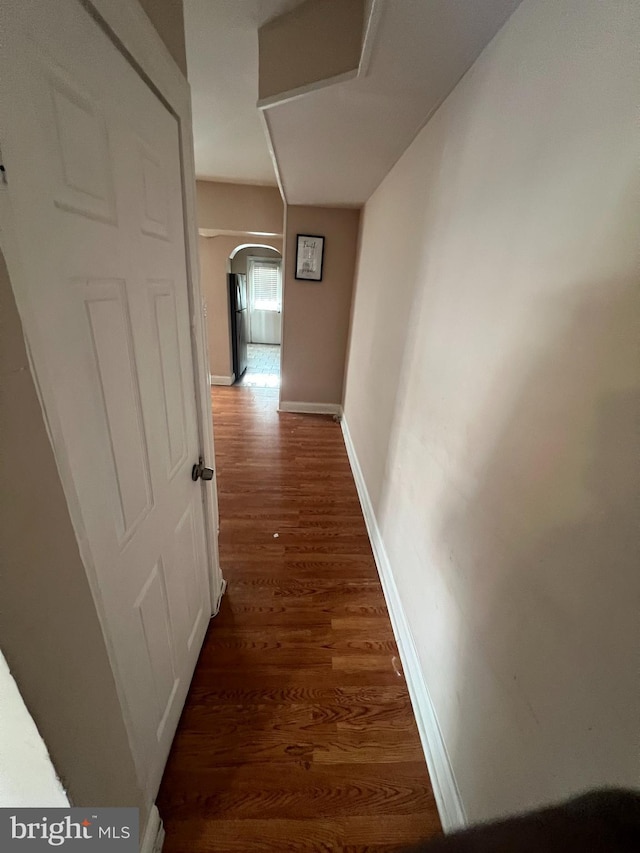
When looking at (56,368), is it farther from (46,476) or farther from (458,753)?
(458,753)

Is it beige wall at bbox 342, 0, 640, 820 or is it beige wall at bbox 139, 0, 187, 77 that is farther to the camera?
beige wall at bbox 139, 0, 187, 77

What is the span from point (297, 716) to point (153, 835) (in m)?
0.53

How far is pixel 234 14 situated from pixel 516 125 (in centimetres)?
127

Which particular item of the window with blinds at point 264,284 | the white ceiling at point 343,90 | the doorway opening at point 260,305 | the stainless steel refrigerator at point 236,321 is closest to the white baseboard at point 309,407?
the stainless steel refrigerator at point 236,321

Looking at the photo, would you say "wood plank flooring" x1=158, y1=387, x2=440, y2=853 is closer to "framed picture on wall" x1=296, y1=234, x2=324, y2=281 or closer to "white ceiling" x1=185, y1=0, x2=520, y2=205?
"white ceiling" x1=185, y1=0, x2=520, y2=205

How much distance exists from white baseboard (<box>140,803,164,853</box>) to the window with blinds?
765cm

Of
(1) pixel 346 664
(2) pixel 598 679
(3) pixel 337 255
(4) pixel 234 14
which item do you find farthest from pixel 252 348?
(2) pixel 598 679

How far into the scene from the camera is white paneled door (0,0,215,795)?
49cm

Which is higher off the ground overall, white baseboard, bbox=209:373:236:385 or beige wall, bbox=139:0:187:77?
beige wall, bbox=139:0:187:77

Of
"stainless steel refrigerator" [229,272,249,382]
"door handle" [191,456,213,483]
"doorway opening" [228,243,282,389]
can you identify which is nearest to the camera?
"door handle" [191,456,213,483]

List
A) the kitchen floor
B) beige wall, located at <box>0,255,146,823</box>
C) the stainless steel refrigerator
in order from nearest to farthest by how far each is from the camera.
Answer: beige wall, located at <box>0,255,146,823</box>
the stainless steel refrigerator
the kitchen floor

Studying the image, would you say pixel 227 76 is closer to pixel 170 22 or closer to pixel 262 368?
pixel 170 22

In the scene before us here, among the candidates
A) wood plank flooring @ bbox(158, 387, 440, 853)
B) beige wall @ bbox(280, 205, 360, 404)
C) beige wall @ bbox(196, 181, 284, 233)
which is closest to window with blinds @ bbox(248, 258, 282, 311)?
beige wall @ bbox(196, 181, 284, 233)

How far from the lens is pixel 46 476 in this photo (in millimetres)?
535
